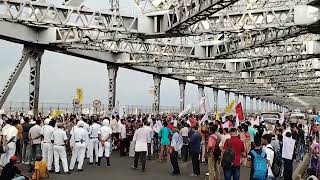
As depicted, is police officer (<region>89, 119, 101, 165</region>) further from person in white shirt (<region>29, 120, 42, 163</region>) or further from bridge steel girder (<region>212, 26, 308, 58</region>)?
bridge steel girder (<region>212, 26, 308, 58</region>)

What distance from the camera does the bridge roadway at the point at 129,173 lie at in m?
16.0

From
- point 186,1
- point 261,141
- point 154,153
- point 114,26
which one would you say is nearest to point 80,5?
point 114,26

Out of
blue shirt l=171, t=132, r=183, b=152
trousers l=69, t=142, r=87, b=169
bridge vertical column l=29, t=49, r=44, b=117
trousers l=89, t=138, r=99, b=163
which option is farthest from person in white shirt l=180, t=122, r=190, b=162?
bridge vertical column l=29, t=49, r=44, b=117

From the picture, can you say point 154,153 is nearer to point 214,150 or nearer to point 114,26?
point 114,26

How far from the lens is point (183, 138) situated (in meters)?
21.3

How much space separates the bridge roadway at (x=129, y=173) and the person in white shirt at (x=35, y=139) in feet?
5.19

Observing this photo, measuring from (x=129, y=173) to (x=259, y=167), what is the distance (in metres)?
7.43

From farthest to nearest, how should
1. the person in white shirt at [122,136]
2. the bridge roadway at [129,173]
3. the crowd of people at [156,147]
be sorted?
the person in white shirt at [122,136] < the bridge roadway at [129,173] < the crowd of people at [156,147]

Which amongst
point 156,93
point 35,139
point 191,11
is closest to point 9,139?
point 35,139

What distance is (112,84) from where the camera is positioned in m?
41.9

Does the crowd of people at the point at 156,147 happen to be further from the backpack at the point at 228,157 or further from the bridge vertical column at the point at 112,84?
the bridge vertical column at the point at 112,84

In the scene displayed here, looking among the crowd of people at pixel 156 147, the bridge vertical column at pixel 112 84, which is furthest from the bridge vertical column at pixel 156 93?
the crowd of people at pixel 156 147

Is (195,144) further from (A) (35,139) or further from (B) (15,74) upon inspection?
(B) (15,74)

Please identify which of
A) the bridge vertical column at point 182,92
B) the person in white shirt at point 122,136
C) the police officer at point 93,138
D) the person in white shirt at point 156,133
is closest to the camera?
the police officer at point 93,138
